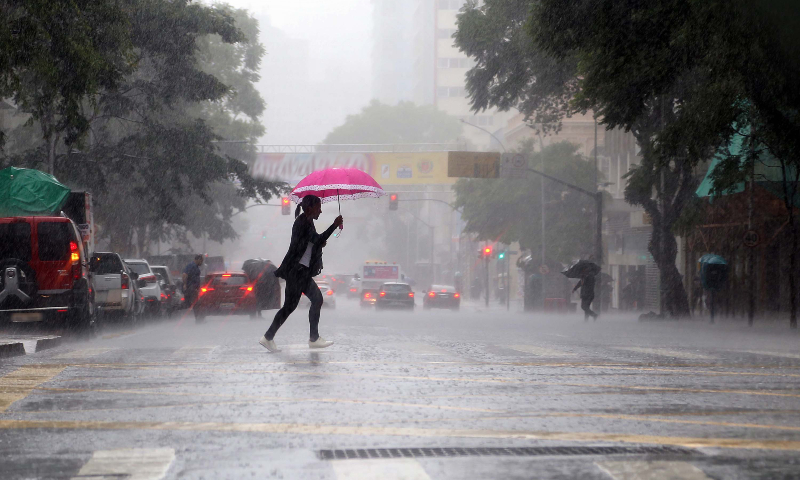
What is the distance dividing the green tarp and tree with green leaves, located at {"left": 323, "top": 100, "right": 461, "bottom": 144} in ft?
289

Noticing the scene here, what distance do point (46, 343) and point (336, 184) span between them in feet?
17.9

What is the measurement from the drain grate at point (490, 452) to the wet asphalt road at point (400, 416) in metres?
0.02

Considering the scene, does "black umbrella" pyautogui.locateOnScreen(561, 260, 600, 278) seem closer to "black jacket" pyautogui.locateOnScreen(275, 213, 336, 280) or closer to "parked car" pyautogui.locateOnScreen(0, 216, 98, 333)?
"parked car" pyautogui.locateOnScreen(0, 216, 98, 333)

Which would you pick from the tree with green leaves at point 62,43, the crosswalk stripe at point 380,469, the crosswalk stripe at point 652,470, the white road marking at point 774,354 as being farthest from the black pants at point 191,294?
the crosswalk stripe at point 652,470

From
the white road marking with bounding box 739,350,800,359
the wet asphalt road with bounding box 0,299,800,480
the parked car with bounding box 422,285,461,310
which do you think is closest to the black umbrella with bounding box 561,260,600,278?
the white road marking with bounding box 739,350,800,359

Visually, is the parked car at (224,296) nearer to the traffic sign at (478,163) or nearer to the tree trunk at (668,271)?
the tree trunk at (668,271)

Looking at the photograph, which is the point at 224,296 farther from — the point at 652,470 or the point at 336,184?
the point at 652,470

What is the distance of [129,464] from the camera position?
5434mm

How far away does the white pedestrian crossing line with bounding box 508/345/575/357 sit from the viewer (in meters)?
12.7

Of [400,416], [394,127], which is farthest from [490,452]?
[394,127]

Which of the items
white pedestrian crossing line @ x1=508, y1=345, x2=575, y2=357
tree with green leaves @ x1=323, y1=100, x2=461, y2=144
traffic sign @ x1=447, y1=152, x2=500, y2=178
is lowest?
white pedestrian crossing line @ x1=508, y1=345, x2=575, y2=357

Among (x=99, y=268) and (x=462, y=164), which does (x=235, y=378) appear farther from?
(x=462, y=164)

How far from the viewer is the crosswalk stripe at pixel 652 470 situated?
5.00 metres

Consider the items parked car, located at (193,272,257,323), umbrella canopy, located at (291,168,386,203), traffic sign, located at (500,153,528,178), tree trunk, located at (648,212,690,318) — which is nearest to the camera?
umbrella canopy, located at (291,168,386,203)
